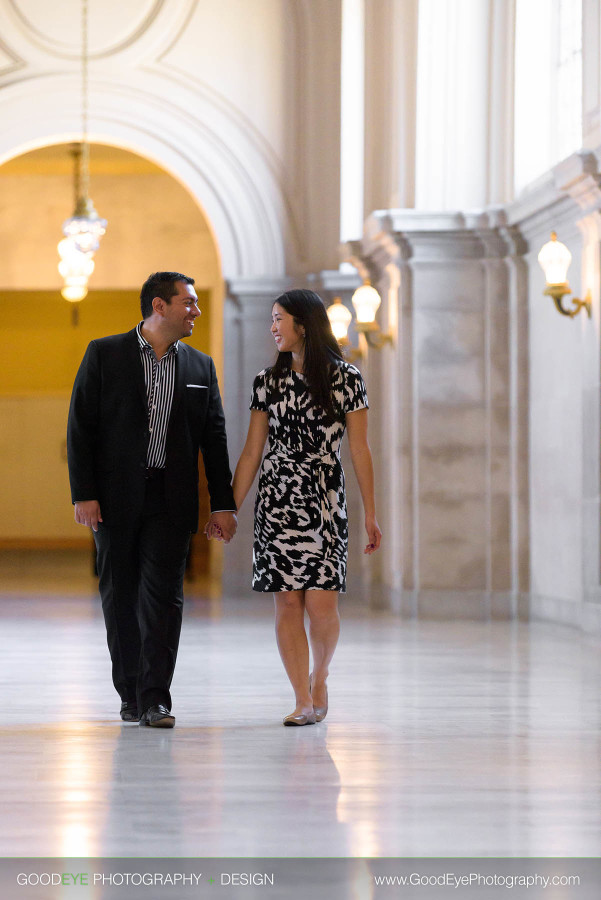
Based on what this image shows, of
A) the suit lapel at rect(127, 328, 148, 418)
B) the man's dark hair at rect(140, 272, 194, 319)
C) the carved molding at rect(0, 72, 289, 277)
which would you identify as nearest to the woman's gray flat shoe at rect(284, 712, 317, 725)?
the suit lapel at rect(127, 328, 148, 418)

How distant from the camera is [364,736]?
5250mm

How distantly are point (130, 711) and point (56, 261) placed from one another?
1403 cm

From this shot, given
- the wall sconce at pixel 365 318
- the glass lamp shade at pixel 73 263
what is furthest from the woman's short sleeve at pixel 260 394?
the glass lamp shade at pixel 73 263

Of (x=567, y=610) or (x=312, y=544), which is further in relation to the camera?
(x=567, y=610)

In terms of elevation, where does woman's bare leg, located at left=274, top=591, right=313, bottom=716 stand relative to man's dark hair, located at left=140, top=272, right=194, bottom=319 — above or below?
below

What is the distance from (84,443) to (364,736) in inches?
62.8

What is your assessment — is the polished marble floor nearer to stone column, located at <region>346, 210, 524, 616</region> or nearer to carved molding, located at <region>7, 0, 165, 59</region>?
stone column, located at <region>346, 210, 524, 616</region>

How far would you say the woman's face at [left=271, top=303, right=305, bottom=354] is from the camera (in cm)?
545

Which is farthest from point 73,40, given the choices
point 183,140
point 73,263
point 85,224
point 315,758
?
point 315,758

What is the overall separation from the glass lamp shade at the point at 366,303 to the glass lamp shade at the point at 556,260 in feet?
7.73

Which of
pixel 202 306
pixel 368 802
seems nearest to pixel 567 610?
pixel 368 802

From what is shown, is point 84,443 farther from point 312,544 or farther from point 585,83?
point 585,83

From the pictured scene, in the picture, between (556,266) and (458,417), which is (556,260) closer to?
(556,266)

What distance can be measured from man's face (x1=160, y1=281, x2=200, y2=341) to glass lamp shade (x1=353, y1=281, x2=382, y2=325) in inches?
235
